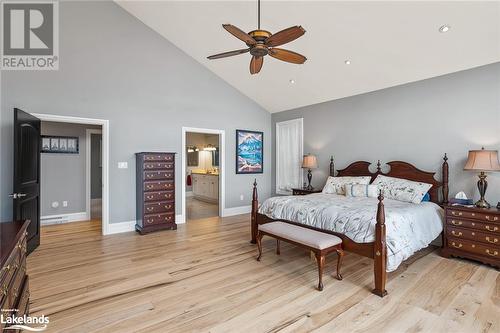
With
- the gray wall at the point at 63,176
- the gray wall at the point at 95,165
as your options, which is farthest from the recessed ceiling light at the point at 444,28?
the gray wall at the point at 95,165

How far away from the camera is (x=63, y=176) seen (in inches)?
214

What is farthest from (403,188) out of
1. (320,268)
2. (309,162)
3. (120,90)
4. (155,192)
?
(120,90)

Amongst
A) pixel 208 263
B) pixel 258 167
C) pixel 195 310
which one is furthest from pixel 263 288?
pixel 258 167

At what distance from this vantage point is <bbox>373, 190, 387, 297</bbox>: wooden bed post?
245 cm

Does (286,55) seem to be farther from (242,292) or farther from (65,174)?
(65,174)

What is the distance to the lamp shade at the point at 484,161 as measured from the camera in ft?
10.4

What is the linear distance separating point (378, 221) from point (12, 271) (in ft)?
9.63

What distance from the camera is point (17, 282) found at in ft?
5.53

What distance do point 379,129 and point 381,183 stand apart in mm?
1086

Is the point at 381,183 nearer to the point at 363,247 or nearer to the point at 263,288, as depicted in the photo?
the point at 363,247

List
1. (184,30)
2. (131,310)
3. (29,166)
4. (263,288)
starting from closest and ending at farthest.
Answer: (131,310)
(263,288)
(29,166)
(184,30)

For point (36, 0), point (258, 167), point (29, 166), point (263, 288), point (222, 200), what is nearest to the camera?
point (263, 288)

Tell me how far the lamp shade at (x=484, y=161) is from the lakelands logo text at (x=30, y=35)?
6.31 meters

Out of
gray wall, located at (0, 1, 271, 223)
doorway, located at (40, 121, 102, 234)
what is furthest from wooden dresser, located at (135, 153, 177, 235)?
doorway, located at (40, 121, 102, 234)
